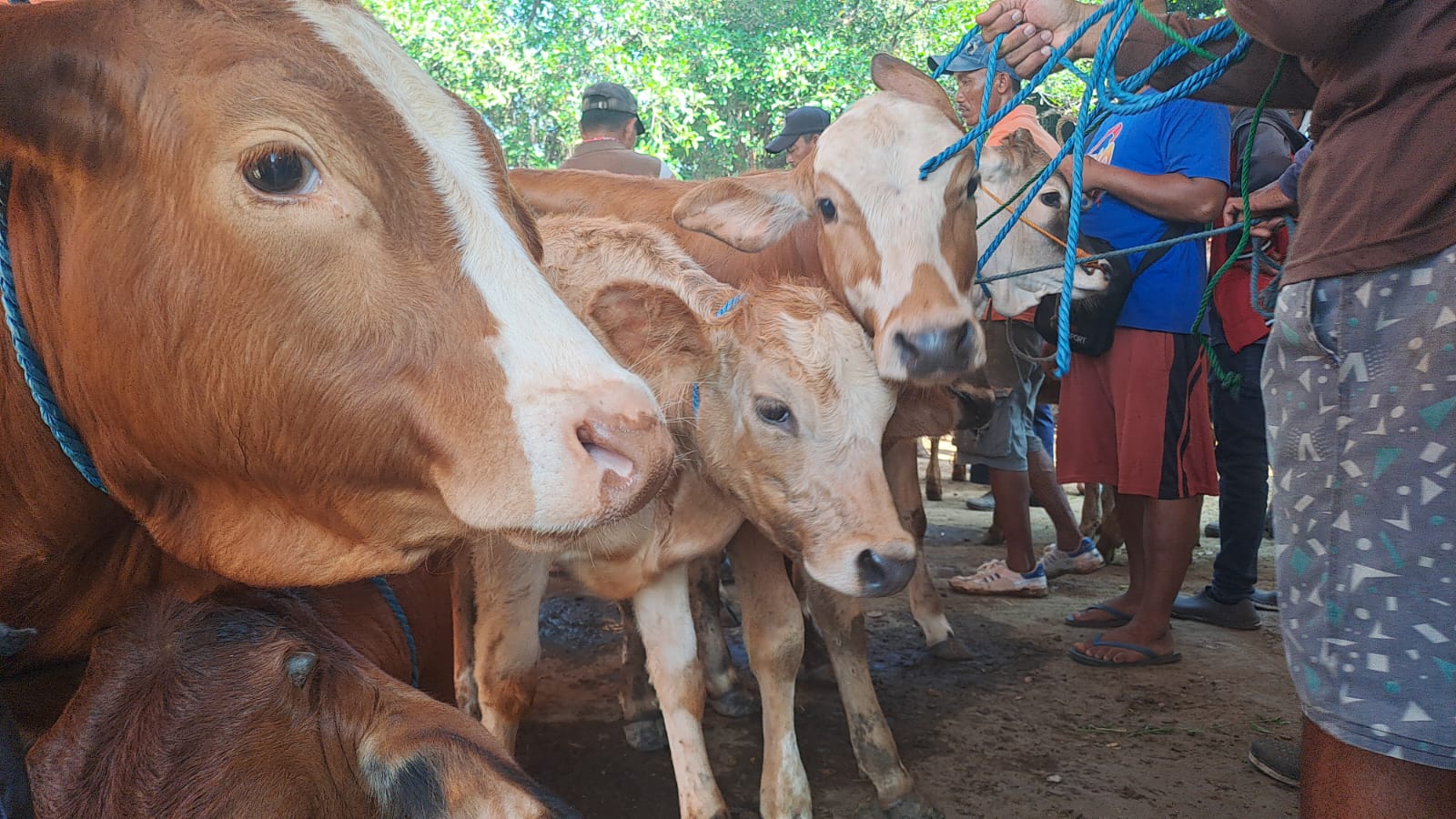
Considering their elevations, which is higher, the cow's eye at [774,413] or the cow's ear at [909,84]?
the cow's ear at [909,84]

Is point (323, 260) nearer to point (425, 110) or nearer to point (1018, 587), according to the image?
point (425, 110)

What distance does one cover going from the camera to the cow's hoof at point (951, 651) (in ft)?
16.2

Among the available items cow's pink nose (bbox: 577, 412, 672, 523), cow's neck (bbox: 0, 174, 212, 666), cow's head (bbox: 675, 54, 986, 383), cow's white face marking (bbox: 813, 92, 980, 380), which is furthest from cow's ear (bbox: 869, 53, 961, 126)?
cow's neck (bbox: 0, 174, 212, 666)

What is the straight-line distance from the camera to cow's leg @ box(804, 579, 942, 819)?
3.40 metres

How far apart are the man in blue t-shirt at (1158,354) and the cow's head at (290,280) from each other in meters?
3.58

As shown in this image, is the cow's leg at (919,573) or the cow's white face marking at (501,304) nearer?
the cow's white face marking at (501,304)

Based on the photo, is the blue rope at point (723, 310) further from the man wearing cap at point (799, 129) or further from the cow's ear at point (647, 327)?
the man wearing cap at point (799, 129)

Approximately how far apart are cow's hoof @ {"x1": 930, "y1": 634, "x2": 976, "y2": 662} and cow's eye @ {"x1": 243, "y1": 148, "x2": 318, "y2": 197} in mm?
4289

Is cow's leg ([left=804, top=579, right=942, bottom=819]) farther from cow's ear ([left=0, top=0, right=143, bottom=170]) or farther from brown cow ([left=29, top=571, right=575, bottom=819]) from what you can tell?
cow's ear ([left=0, top=0, right=143, bottom=170])

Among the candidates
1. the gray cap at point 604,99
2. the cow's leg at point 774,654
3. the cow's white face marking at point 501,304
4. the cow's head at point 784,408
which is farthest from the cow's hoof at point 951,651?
the gray cap at point 604,99

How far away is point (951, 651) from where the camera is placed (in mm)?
4930

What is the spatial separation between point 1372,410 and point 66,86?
2181mm

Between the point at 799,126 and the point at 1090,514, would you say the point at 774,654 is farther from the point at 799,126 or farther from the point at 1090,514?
the point at 1090,514

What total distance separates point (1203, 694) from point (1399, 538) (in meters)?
3.14
